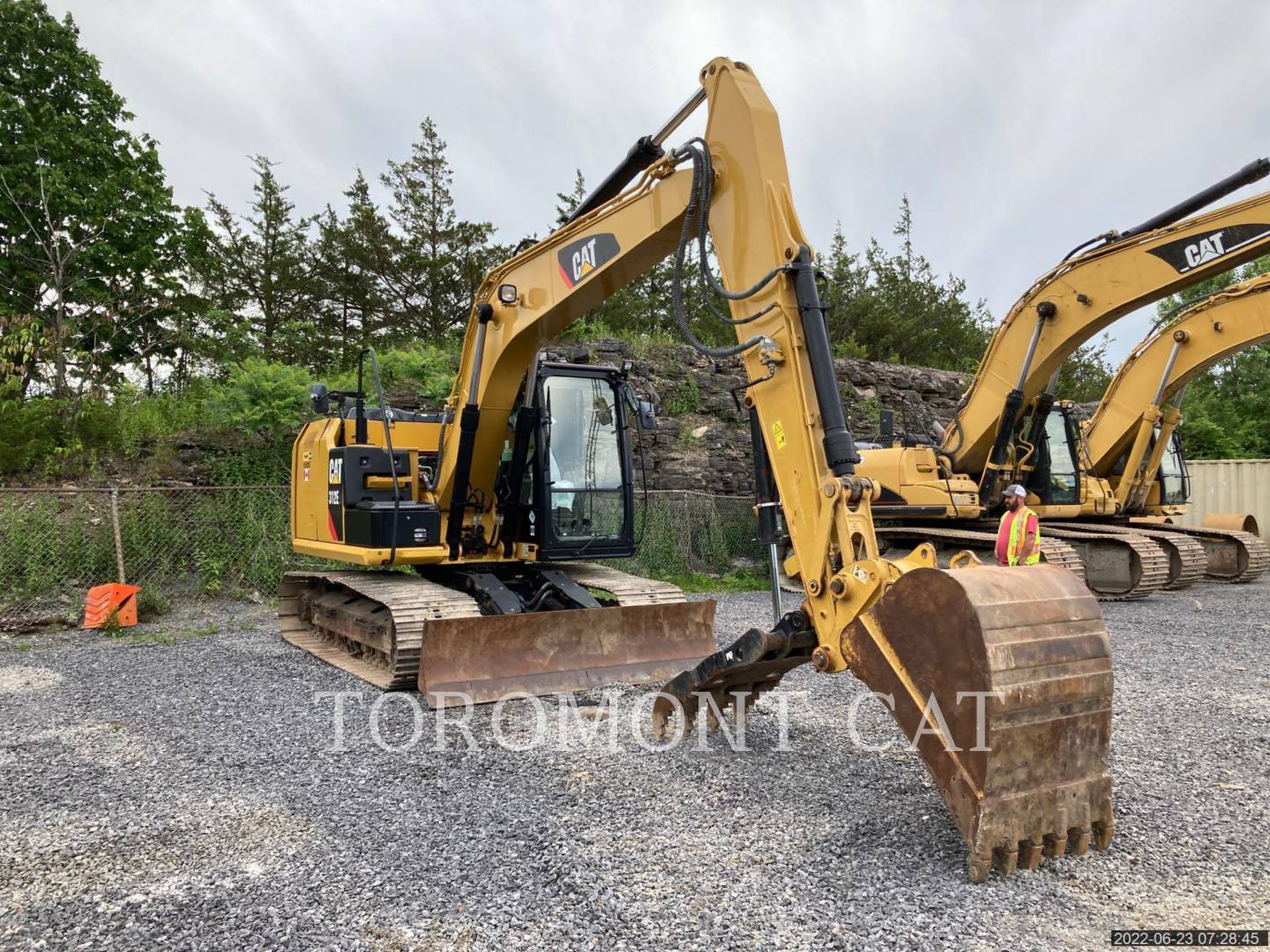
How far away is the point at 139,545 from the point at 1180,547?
12.9 m

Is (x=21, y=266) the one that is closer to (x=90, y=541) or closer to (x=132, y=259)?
(x=132, y=259)

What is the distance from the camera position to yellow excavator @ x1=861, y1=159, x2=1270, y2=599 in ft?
28.7

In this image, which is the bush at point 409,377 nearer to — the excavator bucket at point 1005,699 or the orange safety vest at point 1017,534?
the orange safety vest at point 1017,534

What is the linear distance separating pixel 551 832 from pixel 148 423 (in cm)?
1050

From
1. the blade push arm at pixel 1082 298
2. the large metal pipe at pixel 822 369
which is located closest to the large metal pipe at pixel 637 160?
the large metal pipe at pixel 822 369

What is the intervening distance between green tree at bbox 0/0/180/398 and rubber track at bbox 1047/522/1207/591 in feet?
50.5

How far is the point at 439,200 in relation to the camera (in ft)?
71.8

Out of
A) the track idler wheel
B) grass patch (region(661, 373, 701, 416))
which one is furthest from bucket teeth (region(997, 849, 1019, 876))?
grass patch (region(661, 373, 701, 416))

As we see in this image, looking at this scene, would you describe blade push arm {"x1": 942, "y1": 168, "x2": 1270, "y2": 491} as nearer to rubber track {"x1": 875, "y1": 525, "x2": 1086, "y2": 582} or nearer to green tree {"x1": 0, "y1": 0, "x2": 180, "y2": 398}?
rubber track {"x1": 875, "y1": 525, "x2": 1086, "y2": 582}

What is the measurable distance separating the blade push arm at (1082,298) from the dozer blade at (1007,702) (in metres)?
6.91

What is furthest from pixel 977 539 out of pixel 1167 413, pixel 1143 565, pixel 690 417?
pixel 690 417

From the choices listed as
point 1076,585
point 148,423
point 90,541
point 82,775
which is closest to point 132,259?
point 148,423

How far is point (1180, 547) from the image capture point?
1141 cm

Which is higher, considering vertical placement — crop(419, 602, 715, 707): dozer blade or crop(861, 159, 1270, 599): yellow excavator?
crop(861, 159, 1270, 599): yellow excavator
